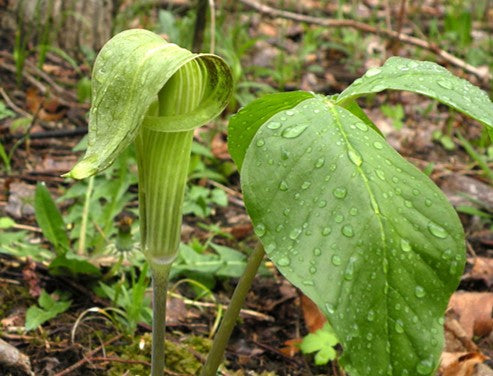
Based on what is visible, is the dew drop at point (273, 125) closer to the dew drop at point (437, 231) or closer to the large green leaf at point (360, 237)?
the large green leaf at point (360, 237)

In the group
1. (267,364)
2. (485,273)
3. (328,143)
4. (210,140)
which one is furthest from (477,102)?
(210,140)

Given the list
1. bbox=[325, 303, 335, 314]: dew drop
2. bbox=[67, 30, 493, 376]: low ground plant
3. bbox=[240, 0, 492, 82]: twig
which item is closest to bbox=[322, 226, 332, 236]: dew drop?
bbox=[67, 30, 493, 376]: low ground plant

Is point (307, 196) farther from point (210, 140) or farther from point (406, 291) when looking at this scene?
point (210, 140)

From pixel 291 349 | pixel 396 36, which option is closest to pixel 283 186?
pixel 291 349

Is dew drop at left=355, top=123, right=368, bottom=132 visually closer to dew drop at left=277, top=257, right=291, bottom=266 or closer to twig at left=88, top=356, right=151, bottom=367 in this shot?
dew drop at left=277, top=257, right=291, bottom=266

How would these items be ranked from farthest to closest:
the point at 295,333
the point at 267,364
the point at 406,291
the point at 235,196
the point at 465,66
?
the point at 465,66
the point at 235,196
the point at 295,333
the point at 267,364
the point at 406,291

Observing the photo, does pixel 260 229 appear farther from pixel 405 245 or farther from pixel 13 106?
pixel 13 106

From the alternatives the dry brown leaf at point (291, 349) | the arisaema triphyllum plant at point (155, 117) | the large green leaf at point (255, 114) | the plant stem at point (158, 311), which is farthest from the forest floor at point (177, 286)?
the large green leaf at point (255, 114)
